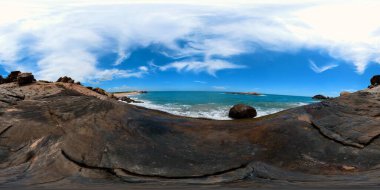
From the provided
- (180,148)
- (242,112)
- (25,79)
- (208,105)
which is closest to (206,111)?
(208,105)

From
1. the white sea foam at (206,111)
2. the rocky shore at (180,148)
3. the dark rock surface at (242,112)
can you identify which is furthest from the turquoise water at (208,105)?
the rocky shore at (180,148)

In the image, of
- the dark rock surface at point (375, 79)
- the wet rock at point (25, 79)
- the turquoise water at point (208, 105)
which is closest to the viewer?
the wet rock at point (25, 79)

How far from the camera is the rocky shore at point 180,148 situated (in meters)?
5.13

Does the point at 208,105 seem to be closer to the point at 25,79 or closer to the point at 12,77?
the point at 12,77

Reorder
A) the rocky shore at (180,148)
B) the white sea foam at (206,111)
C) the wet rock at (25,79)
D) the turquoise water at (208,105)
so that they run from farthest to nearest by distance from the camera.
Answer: the turquoise water at (208,105) < the white sea foam at (206,111) < the wet rock at (25,79) < the rocky shore at (180,148)

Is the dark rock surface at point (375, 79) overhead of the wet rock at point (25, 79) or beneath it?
overhead

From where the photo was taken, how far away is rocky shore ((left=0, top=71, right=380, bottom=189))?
5.13m

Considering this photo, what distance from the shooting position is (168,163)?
5598 millimetres

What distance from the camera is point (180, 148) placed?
6.04 metres

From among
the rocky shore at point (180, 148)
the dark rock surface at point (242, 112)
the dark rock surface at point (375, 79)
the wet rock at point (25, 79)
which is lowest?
the rocky shore at point (180, 148)

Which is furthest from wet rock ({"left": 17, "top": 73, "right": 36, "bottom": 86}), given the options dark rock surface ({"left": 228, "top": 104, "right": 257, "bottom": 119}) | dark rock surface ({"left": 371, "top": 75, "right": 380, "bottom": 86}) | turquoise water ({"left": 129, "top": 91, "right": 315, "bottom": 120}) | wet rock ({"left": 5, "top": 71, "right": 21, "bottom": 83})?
dark rock surface ({"left": 371, "top": 75, "right": 380, "bottom": 86})

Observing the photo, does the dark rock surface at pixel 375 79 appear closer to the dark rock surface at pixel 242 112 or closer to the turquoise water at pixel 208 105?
the turquoise water at pixel 208 105

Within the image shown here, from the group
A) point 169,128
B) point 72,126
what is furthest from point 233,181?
point 72,126

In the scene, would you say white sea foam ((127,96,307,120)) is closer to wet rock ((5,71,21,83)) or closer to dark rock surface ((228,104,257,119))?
dark rock surface ((228,104,257,119))
